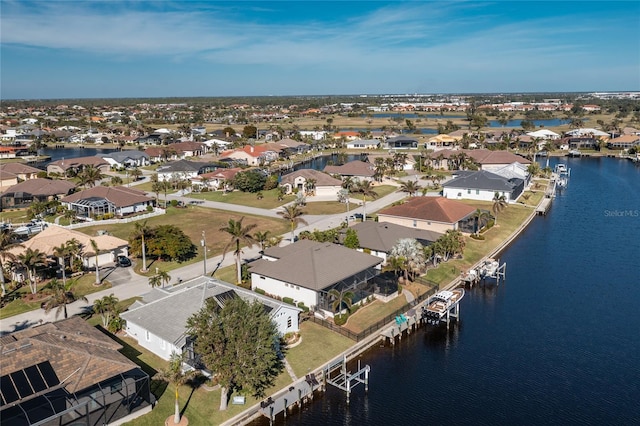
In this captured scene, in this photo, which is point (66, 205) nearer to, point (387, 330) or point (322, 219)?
Answer: point (322, 219)

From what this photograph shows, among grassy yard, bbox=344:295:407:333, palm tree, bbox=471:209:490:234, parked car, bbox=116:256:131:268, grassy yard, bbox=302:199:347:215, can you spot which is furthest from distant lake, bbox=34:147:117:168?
grassy yard, bbox=344:295:407:333

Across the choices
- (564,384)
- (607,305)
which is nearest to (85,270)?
(564,384)

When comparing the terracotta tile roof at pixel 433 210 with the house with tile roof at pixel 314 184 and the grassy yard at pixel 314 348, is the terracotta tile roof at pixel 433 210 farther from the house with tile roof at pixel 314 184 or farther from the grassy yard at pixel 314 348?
the grassy yard at pixel 314 348

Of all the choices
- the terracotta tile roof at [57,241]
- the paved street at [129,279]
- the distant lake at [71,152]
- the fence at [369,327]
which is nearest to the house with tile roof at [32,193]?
the terracotta tile roof at [57,241]

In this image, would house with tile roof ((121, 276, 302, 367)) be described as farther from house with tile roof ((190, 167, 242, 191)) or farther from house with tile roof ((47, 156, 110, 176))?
house with tile roof ((47, 156, 110, 176))

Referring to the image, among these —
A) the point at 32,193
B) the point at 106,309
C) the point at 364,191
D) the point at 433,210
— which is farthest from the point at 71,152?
the point at 106,309

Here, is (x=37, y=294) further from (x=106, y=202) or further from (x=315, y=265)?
(x=106, y=202)
